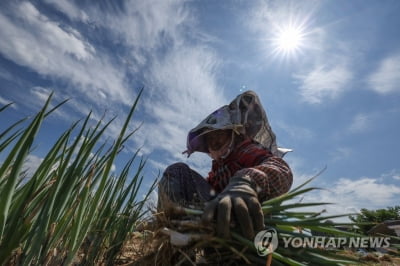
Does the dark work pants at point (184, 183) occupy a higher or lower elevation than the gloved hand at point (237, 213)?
higher

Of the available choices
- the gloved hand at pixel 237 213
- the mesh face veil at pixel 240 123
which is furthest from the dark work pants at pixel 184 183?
the gloved hand at pixel 237 213

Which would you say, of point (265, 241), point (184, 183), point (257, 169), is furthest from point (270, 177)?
point (184, 183)

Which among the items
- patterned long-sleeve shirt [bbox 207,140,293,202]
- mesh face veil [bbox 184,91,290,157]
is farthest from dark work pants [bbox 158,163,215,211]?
mesh face veil [bbox 184,91,290,157]

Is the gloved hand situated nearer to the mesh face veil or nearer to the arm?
the arm

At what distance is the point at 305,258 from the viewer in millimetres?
797

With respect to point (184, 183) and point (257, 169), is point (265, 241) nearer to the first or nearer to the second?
point (257, 169)

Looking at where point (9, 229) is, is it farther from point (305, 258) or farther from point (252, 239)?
point (305, 258)

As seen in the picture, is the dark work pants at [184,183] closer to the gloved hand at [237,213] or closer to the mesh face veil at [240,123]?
the mesh face veil at [240,123]

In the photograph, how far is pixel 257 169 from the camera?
1188 millimetres

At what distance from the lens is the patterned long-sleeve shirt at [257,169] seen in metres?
1.14

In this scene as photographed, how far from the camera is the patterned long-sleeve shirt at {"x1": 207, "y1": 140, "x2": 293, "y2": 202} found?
1.14 m

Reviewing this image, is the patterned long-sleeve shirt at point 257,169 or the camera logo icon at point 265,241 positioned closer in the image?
the camera logo icon at point 265,241

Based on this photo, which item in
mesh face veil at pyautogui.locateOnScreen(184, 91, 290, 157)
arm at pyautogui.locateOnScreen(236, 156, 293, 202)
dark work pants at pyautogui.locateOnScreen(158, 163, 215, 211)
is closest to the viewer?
arm at pyautogui.locateOnScreen(236, 156, 293, 202)

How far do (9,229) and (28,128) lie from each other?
224 millimetres
